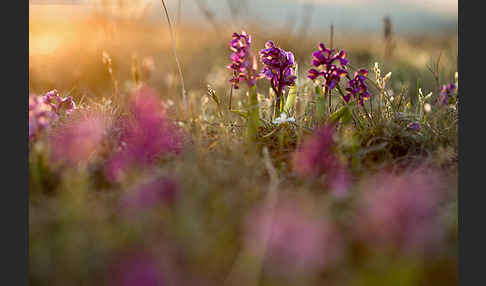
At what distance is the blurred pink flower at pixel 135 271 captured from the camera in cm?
111

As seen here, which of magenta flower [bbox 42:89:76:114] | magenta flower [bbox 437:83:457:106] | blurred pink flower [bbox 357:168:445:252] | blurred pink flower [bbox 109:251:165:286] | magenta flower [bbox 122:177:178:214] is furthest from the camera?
magenta flower [bbox 437:83:457:106]

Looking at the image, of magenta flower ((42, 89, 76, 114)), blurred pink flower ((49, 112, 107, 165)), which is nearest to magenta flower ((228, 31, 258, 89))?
blurred pink flower ((49, 112, 107, 165))

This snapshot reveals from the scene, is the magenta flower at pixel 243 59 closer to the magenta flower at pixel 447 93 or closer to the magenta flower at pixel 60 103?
the magenta flower at pixel 60 103

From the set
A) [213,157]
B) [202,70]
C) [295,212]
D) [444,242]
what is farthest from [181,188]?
[202,70]

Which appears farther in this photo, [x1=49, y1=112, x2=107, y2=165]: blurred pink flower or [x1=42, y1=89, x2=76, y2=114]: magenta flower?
[x1=42, y1=89, x2=76, y2=114]: magenta flower

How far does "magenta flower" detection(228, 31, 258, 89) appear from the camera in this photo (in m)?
2.08

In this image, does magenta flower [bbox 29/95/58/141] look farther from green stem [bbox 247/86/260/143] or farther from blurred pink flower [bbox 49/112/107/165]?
green stem [bbox 247/86/260/143]

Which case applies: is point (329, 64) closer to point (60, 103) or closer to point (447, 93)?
point (447, 93)

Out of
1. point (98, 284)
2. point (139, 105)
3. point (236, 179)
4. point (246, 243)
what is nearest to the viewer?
point (98, 284)

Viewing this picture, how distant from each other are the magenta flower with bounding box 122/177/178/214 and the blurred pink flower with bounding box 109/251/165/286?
19cm

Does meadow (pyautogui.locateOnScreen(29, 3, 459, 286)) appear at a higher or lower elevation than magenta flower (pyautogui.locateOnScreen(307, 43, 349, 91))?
lower

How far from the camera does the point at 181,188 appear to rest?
55.6 inches

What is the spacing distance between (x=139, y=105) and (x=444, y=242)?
126cm

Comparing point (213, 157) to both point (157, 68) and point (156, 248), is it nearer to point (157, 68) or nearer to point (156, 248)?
point (156, 248)
